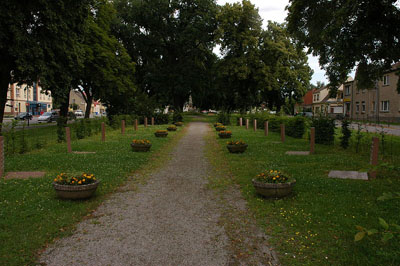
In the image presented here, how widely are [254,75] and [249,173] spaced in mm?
31054

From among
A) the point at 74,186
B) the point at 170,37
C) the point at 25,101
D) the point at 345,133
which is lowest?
the point at 74,186

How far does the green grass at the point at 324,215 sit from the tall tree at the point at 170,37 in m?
31.7

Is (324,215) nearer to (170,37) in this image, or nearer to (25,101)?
(170,37)

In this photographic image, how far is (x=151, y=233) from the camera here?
197 inches

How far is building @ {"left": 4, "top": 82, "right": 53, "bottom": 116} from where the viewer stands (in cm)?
6338

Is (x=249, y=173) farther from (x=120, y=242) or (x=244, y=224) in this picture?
(x=120, y=242)

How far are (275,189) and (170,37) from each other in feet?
127

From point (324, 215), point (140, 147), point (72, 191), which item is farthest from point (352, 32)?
point (72, 191)

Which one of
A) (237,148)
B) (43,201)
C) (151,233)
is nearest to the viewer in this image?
(151,233)

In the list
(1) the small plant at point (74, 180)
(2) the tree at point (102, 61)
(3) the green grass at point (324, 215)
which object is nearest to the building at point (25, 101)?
(2) the tree at point (102, 61)

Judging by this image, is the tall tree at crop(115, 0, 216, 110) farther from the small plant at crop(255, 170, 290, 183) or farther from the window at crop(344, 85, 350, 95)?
the small plant at crop(255, 170, 290, 183)

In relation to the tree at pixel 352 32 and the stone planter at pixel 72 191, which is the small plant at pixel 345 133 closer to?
the tree at pixel 352 32

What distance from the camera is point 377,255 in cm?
408

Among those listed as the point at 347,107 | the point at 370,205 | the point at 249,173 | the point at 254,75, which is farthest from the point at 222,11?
the point at 370,205
